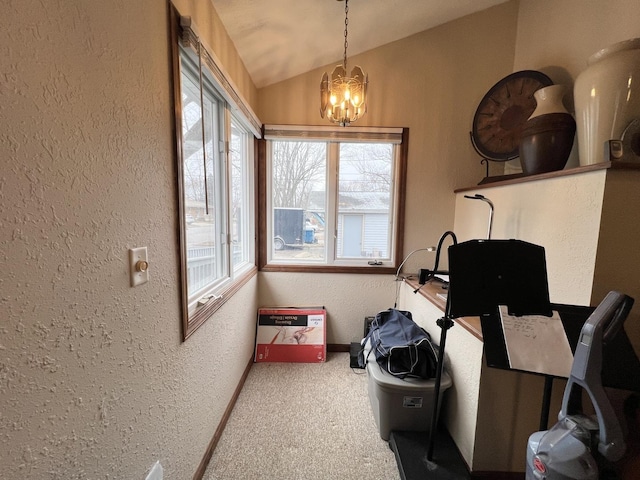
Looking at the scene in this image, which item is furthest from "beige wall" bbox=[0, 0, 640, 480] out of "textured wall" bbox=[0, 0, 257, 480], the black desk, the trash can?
the black desk

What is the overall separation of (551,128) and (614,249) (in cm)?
83

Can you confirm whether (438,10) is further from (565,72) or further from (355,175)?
(355,175)

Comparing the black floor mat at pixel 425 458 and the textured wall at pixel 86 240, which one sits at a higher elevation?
the textured wall at pixel 86 240

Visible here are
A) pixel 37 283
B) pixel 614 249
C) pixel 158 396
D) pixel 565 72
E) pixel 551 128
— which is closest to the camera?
pixel 37 283

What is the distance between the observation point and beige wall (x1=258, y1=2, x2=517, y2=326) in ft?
7.18

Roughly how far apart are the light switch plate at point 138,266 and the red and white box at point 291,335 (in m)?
1.64

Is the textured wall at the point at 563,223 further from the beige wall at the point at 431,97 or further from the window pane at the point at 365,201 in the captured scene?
the window pane at the point at 365,201

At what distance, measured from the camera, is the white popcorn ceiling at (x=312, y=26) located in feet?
4.81

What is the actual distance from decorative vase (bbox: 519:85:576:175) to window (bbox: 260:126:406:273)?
91 centimetres

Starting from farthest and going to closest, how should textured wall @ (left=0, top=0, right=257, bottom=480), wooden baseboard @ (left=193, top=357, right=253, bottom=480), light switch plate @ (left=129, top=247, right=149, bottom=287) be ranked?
wooden baseboard @ (left=193, top=357, right=253, bottom=480) → light switch plate @ (left=129, top=247, right=149, bottom=287) → textured wall @ (left=0, top=0, right=257, bottom=480)

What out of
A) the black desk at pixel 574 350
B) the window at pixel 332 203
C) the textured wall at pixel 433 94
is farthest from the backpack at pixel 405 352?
the textured wall at pixel 433 94

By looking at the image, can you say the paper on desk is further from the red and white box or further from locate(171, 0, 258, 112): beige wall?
locate(171, 0, 258, 112): beige wall

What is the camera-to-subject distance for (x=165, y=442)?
37.9 inches

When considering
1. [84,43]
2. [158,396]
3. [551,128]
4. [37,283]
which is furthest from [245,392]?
[551,128]
